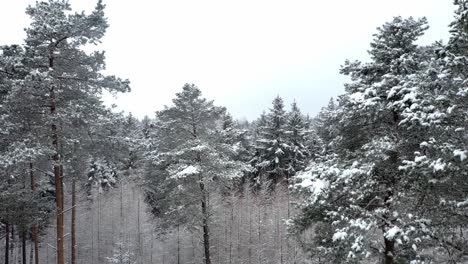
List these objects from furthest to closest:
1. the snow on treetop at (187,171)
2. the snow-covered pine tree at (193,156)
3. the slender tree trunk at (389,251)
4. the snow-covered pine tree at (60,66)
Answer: the snow-covered pine tree at (193,156)
the snow on treetop at (187,171)
the snow-covered pine tree at (60,66)
the slender tree trunk at (389,251)

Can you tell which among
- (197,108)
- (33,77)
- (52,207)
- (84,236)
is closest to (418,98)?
(33,77)

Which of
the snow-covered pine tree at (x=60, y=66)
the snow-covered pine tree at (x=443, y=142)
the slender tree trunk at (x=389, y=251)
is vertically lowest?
the slender tree trunk at (x=389, y=251)

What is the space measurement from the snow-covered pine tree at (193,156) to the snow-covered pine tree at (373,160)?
9.40m

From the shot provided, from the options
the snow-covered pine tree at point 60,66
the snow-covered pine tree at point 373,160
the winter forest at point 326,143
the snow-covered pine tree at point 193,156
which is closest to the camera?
the winter forest at point 326,143

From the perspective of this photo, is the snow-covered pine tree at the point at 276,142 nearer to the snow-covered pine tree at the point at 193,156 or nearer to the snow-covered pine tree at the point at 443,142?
the snow-covered pine tree at the point at 193,156

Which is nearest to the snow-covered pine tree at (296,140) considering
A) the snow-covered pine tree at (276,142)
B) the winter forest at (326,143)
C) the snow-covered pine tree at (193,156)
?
the snow-covered pine tree at (276,142)

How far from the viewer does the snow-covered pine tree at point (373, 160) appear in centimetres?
816

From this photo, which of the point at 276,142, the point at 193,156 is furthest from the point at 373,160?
the point at 276,142

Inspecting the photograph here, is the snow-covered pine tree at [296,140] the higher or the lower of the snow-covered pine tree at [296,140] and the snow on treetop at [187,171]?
the higher

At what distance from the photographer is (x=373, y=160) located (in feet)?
30.4

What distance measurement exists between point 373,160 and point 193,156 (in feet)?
43.1

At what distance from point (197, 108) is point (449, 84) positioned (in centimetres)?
1572

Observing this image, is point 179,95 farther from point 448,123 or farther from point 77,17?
point 448,123

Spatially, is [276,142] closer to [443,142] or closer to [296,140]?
[296,140]
